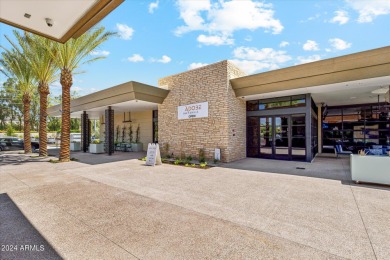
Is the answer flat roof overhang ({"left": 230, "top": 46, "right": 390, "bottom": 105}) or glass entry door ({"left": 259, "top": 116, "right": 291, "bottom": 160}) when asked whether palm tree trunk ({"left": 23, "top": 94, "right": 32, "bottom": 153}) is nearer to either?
flat roof overhang ({"left": 230, "top": 46, "right": 390, "bottom": 105})

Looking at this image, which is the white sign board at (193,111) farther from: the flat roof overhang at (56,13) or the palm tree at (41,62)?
the flat roof overhang at (56,13)

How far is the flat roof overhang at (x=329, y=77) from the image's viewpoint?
780 cm

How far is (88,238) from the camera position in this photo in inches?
136

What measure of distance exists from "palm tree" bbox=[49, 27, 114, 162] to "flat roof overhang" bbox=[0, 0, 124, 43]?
35.2 feet

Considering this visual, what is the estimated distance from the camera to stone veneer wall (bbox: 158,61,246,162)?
11.3 meters

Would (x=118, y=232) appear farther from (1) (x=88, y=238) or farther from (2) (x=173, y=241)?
(2) (x=173, y=241)

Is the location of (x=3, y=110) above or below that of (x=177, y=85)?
above

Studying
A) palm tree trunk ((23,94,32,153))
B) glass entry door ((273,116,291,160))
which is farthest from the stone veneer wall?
palm tree trunk ((23,94,32,153))

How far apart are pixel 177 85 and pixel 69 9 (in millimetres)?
10717

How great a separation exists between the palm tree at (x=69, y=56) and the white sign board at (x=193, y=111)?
21.4 ft

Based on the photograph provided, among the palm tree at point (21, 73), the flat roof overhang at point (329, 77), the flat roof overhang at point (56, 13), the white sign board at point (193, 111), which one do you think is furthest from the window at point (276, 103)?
the palm tree at point (21, 73)

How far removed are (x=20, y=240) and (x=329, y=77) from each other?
11465 mm

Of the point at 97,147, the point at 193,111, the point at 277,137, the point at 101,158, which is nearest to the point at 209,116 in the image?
the point at 193,111

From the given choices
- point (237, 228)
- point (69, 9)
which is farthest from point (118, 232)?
point (69, 9)
